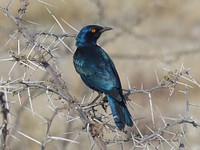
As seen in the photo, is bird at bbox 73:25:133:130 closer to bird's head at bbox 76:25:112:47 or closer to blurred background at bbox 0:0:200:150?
bird's head at bbox 76:25:112:47

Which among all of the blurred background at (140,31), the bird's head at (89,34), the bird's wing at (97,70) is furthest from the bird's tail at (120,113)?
the blurred background at (140,31)

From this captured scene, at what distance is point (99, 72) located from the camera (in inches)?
204

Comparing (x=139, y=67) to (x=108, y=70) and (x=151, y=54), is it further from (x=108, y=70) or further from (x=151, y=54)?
(x=108, y=70)

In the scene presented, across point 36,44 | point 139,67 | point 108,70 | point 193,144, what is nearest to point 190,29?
point 139,67

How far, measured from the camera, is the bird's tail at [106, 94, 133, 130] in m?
4.33

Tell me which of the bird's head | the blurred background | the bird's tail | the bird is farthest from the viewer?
the blurred background

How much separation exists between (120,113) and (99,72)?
2.64 feet

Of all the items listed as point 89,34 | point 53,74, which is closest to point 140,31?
point 89,34

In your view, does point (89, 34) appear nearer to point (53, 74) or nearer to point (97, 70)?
point (97, 70)

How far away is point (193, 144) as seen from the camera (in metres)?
8.59

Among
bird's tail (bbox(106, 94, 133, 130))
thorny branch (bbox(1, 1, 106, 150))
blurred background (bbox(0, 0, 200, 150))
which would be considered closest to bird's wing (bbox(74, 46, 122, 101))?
bird's tail (bbox(106, 94, 133, 130))

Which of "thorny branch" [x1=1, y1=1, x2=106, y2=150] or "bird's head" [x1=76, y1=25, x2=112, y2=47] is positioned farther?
"bird's head" [x1=76, y1=25, x2=112, y2=47]

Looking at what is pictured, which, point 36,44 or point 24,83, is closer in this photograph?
point 24,83

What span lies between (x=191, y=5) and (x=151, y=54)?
4.79 feet
